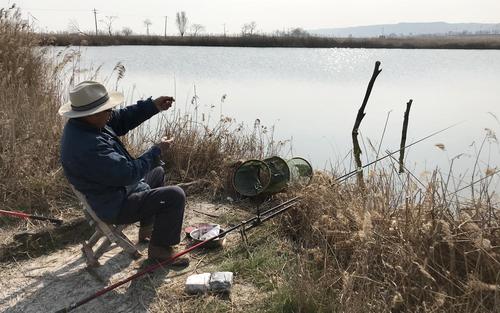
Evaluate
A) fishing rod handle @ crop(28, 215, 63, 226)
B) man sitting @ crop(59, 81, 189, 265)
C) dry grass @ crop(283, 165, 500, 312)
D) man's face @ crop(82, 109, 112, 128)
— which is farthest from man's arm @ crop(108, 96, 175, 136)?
dry grass @ crop(283, 165, 500, 312)

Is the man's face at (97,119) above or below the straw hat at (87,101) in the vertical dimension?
below

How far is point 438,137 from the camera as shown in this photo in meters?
6.93

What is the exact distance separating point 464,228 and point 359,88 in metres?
8.76

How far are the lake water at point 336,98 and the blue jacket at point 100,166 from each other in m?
2.31

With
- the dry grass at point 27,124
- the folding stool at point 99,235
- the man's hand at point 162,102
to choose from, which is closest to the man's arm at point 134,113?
the man's hand at point 162,102

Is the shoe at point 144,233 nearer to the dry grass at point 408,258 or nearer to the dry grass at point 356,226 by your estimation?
the dry grass at point 356,226

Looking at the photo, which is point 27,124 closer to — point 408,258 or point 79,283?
point 79,283

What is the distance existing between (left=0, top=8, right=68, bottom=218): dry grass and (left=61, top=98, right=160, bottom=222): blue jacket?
1167 mm

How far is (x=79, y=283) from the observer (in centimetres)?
267

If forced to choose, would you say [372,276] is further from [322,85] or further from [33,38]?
[322,85]

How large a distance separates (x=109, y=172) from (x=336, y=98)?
7.83 meters

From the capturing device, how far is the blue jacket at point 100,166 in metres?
2.41

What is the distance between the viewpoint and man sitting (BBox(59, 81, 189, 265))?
242 cm

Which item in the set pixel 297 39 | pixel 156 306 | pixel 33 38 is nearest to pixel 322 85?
pixel 33 38
